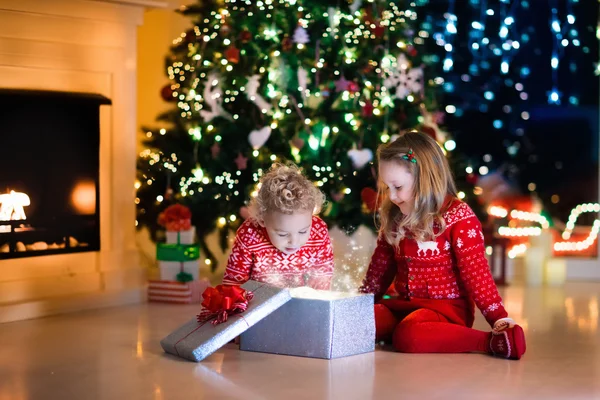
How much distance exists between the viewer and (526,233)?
5.73 metres

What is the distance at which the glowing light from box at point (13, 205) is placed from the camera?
421 centimetres

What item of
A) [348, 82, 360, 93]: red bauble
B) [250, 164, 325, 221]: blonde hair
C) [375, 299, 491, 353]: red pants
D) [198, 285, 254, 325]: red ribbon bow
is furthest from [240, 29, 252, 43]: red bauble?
[198, 285, 254, 325]: red ribbon bow

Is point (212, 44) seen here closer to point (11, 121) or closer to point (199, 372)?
point (11, 121)

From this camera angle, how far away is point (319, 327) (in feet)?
10.7

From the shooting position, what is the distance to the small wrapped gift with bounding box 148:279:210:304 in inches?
184

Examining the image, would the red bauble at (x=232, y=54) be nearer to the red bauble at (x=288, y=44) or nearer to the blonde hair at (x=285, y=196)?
the red bauble at (x=288, y=44)

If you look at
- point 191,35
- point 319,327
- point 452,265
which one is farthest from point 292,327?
point 191,35

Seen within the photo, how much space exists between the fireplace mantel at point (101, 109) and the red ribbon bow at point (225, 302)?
127 cm

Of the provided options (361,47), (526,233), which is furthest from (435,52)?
(526,233)

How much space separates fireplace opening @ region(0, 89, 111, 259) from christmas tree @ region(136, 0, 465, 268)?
0.57 meters

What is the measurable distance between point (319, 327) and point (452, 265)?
58 centimetres

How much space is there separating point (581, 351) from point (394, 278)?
71 cm

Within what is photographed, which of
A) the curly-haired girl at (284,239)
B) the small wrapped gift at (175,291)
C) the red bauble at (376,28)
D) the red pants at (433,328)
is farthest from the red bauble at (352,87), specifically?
the red pants at (433,328)

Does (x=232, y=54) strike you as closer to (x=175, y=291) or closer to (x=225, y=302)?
(x=175, y=291)
